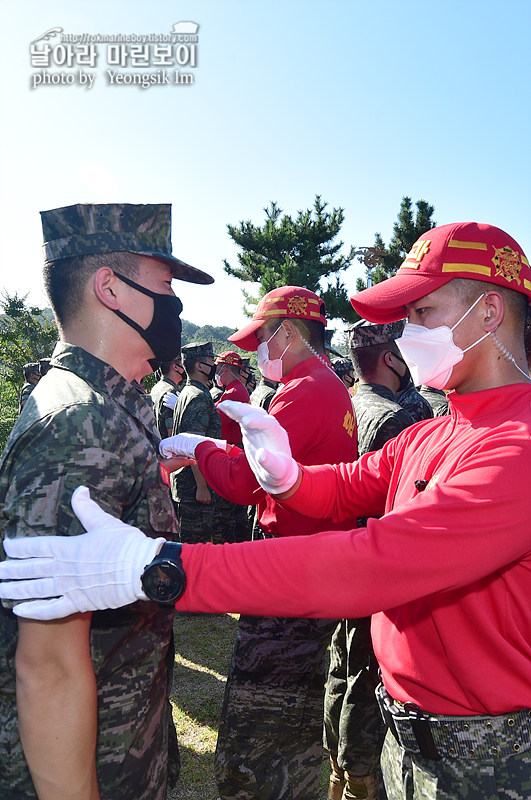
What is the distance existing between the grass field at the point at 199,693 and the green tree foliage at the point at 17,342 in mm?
11689

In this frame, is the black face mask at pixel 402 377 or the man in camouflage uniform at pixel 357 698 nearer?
the man in camouflage uniform at pixel 357 698

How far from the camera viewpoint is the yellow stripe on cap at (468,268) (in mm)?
1697

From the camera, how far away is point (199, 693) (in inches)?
179

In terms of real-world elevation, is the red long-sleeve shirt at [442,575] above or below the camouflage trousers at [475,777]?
above

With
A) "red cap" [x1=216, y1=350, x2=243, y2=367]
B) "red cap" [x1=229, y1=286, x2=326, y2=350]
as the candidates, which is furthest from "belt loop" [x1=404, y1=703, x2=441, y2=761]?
"red cap" [x1=216, y1=350, x2=243, y2=367]

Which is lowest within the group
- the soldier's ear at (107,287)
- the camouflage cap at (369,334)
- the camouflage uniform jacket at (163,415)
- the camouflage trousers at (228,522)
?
the camouflage trousers at (228,522)

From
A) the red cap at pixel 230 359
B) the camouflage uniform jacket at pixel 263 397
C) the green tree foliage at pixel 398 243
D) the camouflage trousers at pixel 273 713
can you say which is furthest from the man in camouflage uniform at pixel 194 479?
the green tree foliage at pixel 398 243

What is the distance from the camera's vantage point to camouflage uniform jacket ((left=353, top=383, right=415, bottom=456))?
3.70 metres

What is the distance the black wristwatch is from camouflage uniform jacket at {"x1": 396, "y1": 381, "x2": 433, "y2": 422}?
3252 mm

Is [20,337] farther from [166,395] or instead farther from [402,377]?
[402,377]

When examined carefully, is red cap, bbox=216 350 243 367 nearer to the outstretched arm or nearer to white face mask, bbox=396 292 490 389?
white face mask, bbox=396 292 490 389

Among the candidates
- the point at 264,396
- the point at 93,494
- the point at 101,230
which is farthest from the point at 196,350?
the point at 93,494

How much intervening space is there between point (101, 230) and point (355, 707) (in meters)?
3.02

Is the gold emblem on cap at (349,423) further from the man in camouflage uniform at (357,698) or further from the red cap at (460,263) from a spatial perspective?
the red cap at (460,263)
